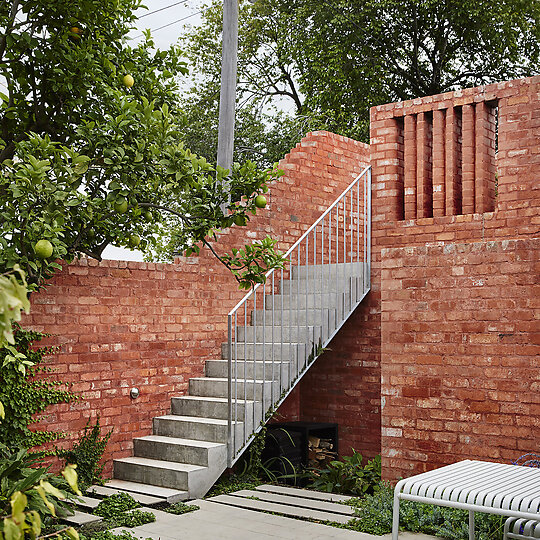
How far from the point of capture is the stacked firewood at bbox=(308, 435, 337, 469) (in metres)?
6.64

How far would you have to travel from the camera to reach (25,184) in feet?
13.0

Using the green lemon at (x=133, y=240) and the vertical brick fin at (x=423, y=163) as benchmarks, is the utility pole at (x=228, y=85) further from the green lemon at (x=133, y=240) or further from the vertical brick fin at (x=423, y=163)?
the green lemon at (x=133, y=240)

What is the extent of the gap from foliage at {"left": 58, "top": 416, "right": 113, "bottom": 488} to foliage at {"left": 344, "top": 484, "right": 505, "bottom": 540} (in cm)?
209

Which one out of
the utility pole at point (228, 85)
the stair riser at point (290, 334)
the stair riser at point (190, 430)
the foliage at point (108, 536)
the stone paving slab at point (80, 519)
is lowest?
the foliage at point (108, 536)

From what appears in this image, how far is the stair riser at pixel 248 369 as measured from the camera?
6.13 meters

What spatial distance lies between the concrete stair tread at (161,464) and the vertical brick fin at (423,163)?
3.06 m

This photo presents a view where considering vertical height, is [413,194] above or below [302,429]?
above

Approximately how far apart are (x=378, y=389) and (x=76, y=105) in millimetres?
4005

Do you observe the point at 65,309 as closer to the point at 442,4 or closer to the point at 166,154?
the point at 166,154

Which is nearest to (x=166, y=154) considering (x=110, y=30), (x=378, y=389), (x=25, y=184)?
(x=25, y=184)

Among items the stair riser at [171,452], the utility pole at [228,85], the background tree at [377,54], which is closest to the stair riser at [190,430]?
the stair riser at [171,452]

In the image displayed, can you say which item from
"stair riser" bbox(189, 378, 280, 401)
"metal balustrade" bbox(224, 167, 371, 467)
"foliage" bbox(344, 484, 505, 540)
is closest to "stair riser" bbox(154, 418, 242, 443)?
"metal balustrade" bbox(224, 167, 371, 467)

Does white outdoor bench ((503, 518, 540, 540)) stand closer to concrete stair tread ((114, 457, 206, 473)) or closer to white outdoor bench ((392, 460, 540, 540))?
white outdoor bench ((392, 460, 540, 540))

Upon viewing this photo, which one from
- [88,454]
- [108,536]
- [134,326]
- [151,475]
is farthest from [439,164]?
[108,536]
